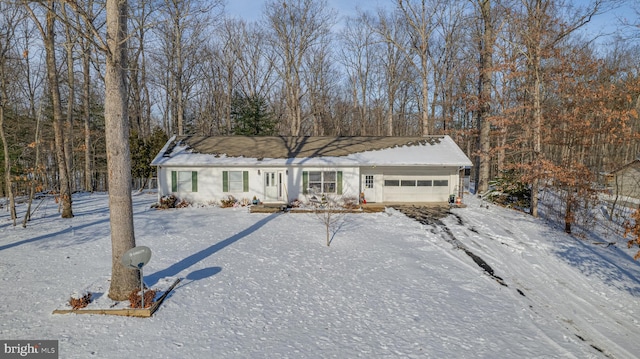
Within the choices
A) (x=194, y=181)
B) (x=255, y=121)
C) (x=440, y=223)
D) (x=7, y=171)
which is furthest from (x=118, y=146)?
(x=255, y=121)

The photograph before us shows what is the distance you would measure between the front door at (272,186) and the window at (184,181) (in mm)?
3457

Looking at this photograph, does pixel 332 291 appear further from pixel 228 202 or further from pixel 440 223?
pixel 228 202

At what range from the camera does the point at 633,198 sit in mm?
21922

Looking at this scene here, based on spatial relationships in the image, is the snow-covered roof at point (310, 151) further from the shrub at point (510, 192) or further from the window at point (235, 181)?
the shrub at point (510, 192)

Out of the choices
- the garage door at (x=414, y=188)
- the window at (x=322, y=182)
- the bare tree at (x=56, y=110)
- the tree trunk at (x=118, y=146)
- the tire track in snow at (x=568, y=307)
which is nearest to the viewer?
the tree trunk at (x=118, y=146)

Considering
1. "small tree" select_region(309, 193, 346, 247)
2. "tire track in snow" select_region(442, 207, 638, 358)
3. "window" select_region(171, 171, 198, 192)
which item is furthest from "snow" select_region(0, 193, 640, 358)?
"window" select_region(171, 171, 198, 192)

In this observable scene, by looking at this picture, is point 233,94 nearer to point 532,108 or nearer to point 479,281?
point 532,108

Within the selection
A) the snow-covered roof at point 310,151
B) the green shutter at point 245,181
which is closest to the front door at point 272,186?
the snow-covered roof at point 310,151

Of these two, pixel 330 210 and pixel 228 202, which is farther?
pixel 228 202

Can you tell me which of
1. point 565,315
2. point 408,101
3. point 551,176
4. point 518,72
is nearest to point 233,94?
point 408,101

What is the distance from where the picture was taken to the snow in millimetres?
5023

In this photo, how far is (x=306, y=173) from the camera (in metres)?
16.0

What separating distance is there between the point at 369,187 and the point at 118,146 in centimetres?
1247

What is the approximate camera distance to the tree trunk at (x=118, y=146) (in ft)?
18.7
